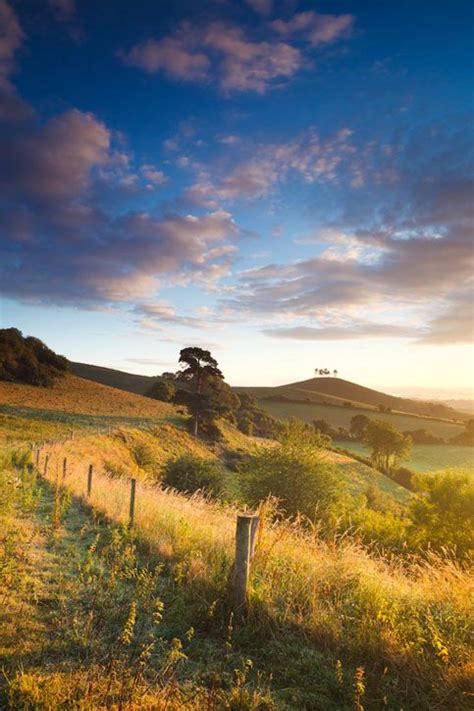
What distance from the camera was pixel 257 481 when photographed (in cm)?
2442

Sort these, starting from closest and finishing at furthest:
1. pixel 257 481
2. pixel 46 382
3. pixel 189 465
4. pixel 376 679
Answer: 1. pixel 376 679
2. pixel 257 481
3. pixel 189 465
4. pixel 46 382

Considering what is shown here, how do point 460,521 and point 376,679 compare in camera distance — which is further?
point 460,521

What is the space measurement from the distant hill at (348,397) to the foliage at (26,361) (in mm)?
68503

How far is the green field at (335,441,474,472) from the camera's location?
8025 cm

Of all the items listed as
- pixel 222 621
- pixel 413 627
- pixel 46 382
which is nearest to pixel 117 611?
pixel 222 621

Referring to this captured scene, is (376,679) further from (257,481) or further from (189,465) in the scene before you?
(189,465)

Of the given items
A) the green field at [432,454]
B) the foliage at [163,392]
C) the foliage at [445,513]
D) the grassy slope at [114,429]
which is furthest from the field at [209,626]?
the green field at [432,454]

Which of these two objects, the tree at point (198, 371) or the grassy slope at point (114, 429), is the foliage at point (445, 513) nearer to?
the grassy slope at point (114, 429)

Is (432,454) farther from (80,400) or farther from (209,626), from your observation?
(209,626)

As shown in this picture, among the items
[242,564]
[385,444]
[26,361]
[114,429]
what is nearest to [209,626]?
[242,564]

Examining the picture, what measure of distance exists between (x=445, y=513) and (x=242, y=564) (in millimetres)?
19987

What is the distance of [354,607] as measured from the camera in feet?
21.0

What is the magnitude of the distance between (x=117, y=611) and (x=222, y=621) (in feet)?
4.92

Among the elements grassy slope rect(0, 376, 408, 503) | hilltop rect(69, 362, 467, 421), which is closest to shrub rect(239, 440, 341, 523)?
grassy slope rect(0, 376, 408, 503)
